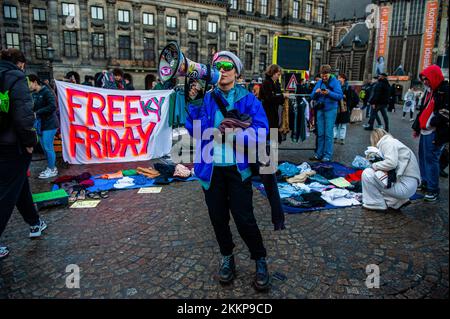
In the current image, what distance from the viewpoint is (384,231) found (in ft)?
13.6

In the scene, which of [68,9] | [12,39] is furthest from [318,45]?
[12,39]

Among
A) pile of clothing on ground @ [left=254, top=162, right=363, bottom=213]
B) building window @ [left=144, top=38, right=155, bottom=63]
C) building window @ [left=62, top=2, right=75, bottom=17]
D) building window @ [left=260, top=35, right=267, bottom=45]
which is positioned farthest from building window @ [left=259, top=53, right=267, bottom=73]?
pile of clothing on ground @ [left=254, top=162, right=363, bottom=213]

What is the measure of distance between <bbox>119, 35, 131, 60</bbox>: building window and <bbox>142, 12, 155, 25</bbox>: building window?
A: 10.4 ft

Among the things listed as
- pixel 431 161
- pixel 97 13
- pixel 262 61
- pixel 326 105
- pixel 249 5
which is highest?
pixel 249 5

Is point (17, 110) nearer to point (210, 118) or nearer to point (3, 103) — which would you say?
point (3, 103)

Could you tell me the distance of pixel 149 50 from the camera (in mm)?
40531

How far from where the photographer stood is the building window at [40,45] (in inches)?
1384

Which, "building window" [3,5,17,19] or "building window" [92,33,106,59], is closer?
"building window" [3,5,17,19]

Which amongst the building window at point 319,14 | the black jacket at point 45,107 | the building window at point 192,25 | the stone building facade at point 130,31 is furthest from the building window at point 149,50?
the black jacket at point 45,107

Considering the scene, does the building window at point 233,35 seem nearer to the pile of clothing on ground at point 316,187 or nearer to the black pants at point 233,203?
the pile of clothing on ground at point 316,187

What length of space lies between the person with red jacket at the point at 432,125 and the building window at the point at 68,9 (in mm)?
39556

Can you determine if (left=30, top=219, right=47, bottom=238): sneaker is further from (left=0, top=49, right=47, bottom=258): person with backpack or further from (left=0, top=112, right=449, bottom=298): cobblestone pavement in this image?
(left=0, top=49, right=47, bottom=258): person with backpack

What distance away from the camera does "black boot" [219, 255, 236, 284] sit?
2946mm

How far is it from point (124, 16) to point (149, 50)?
15.7 feet
